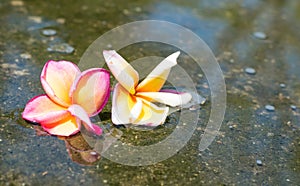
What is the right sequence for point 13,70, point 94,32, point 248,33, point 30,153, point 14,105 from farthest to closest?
point 248,33 → point 94,32 → point 13,70 → point 14,105 → point 30,153

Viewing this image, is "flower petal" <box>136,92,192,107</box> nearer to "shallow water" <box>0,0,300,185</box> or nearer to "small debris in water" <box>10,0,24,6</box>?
"shallow water" <box>0,0,300,185</box>

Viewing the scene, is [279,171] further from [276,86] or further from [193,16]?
[193,16]

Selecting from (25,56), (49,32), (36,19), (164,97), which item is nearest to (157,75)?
(164,97)

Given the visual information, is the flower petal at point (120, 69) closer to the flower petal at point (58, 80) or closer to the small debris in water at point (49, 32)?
the flower petal at point (58, 80)

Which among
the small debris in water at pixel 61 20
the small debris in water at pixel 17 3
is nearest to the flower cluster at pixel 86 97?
the small debris in water at pixel 61 20

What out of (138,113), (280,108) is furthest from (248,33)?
(138,113)

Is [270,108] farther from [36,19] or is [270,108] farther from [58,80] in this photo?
[36,19]
